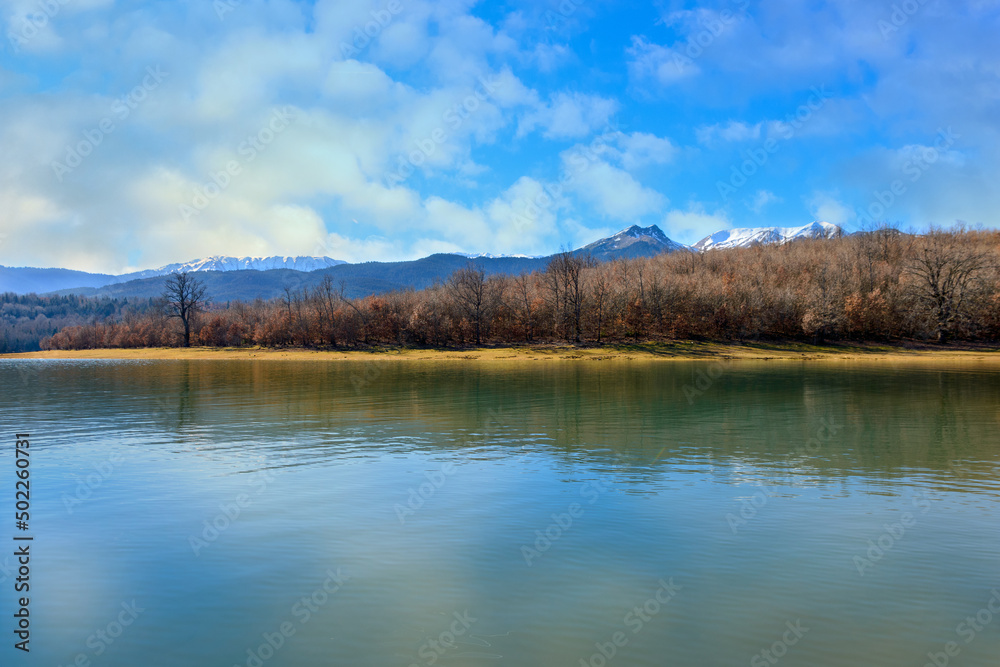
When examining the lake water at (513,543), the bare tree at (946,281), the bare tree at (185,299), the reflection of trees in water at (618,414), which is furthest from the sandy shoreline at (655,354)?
the lake water at (513,543)

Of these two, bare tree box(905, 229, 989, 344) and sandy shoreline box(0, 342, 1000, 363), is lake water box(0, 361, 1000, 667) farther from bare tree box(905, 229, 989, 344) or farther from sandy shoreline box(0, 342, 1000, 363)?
bare tree box(905, 229, 989, 344)

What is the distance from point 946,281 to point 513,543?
4596 inches

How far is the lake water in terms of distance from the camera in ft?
28.3

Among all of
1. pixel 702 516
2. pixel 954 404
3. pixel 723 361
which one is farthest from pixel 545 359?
pixel 702 516

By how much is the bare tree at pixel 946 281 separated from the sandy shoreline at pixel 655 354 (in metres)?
6.40

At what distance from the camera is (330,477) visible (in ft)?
59.9

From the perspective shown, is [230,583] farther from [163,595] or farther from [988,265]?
[988,265]

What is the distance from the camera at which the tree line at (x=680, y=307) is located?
9969cm

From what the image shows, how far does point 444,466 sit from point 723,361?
7073 cm

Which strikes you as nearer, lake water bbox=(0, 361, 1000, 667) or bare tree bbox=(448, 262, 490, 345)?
lake water bbox=(0, 361, 1000, 667)

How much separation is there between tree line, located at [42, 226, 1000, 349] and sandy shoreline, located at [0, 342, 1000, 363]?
587cm

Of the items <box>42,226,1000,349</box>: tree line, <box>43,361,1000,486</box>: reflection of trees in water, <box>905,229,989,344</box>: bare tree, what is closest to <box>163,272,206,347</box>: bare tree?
<box>42,226,1000,349</box>: tree line

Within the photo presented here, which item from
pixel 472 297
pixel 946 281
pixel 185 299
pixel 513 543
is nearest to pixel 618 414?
pixel 513 543

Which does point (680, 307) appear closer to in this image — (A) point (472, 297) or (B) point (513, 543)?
(A) point (472, 297)
